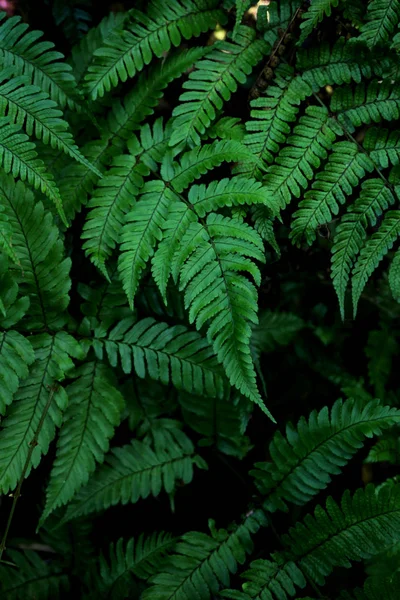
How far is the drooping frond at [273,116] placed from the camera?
2.25 metres

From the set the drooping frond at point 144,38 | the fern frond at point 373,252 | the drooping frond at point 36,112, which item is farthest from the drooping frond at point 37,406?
the fern frond at point 373,252

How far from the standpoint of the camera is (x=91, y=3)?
284cm

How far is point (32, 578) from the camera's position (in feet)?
8.55

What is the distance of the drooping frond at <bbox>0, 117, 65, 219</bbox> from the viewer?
202 centimetres

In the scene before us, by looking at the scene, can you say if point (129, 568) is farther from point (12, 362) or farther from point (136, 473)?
point (12, 362)

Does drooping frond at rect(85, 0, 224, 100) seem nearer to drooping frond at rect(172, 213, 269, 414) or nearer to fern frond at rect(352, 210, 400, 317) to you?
drooping frond at rect(172, 213, 269, 414)

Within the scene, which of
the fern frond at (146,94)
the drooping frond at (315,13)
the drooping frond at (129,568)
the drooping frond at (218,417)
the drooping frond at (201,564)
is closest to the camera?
the drooping frond at (315,13)

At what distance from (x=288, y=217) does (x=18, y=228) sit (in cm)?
131

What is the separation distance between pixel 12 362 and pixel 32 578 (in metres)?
1.18

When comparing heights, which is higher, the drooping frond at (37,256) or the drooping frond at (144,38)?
the drooping frond at (144,38)

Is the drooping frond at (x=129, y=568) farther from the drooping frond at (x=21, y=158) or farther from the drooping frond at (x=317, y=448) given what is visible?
the drooping frond at (x=21, y=158)

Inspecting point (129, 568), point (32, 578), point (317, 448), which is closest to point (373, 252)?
point (317, 448)

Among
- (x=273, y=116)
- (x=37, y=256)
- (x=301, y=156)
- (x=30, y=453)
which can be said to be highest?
(x=273, y=116)

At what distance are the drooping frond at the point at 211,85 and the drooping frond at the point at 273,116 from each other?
0.44 ft
